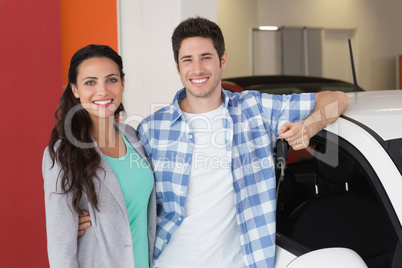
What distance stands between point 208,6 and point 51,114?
142 cm

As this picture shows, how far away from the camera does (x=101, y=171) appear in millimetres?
1895

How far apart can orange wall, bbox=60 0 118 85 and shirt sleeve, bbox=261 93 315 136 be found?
212cm

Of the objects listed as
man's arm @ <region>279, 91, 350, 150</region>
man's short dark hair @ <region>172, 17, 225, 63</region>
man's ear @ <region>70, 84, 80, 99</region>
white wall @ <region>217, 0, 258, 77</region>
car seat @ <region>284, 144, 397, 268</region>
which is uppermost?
white wall @ <region>217, 0, 258, 77</region>

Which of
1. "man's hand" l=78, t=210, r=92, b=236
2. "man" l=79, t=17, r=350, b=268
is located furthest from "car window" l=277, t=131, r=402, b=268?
"man's hand" l=78, t=210, r=92, b=236

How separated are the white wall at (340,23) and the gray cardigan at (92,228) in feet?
25.0

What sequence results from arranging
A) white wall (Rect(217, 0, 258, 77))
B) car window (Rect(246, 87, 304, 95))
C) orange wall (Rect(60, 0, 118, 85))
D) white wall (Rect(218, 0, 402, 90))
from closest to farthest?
car window (Rect(246, 87, 304, 95)) < orange wall (Rect(60, 0, 118, 85)) < white wall (Rect(217, 0, 258, 77)) < white wall (Rect(218, 0, 402, 90))

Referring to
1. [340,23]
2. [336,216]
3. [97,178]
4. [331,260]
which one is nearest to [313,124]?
[336,216]

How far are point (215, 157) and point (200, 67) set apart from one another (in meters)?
0.39

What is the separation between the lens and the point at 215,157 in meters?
2.02

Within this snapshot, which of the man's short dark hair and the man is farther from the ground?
the man's short dark hair

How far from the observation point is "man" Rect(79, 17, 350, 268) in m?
1.95

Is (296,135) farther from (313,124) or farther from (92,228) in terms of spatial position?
(92,228)

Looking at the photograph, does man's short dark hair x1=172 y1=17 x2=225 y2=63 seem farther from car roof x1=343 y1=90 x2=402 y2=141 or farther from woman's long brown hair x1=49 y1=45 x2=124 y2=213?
car roof x1=343 y1=90 x2=402 y2=141

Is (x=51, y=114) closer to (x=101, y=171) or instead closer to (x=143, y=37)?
(x=143, y=37)
